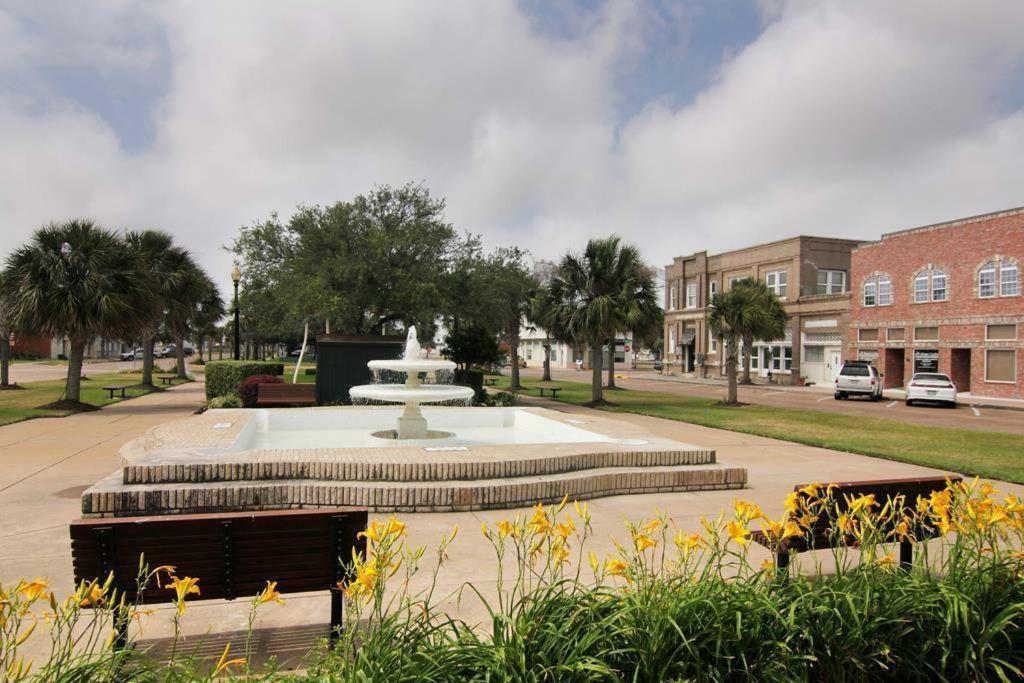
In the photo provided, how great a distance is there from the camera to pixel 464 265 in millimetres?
25453

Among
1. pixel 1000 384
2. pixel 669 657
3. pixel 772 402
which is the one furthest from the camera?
pixel 1000 384

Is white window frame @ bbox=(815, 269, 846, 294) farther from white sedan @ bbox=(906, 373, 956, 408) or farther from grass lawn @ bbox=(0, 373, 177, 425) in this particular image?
grass lawn @ bbox=(0, 373, 177, 425)

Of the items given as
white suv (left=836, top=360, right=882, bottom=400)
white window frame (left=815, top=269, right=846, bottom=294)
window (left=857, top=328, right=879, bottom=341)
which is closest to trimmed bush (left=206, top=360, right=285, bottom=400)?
white suv (left=836, top=360, right=882, bottom=400)

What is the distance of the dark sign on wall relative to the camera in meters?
36.2

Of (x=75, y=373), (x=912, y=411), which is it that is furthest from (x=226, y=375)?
(x=912, y=411)

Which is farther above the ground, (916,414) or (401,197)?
(401,197)

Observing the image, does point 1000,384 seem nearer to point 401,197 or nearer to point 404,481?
point 401,197

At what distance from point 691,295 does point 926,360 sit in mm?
23557

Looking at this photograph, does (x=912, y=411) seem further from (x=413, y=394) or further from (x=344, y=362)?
(x=413, y=394)

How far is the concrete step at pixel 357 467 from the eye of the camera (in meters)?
7.08

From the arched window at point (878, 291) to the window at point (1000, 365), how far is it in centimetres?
688

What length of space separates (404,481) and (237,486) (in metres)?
1.74

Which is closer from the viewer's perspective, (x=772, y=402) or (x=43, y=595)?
(x=43, y=595)

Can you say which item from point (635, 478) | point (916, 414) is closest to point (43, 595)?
point (635, 478)
